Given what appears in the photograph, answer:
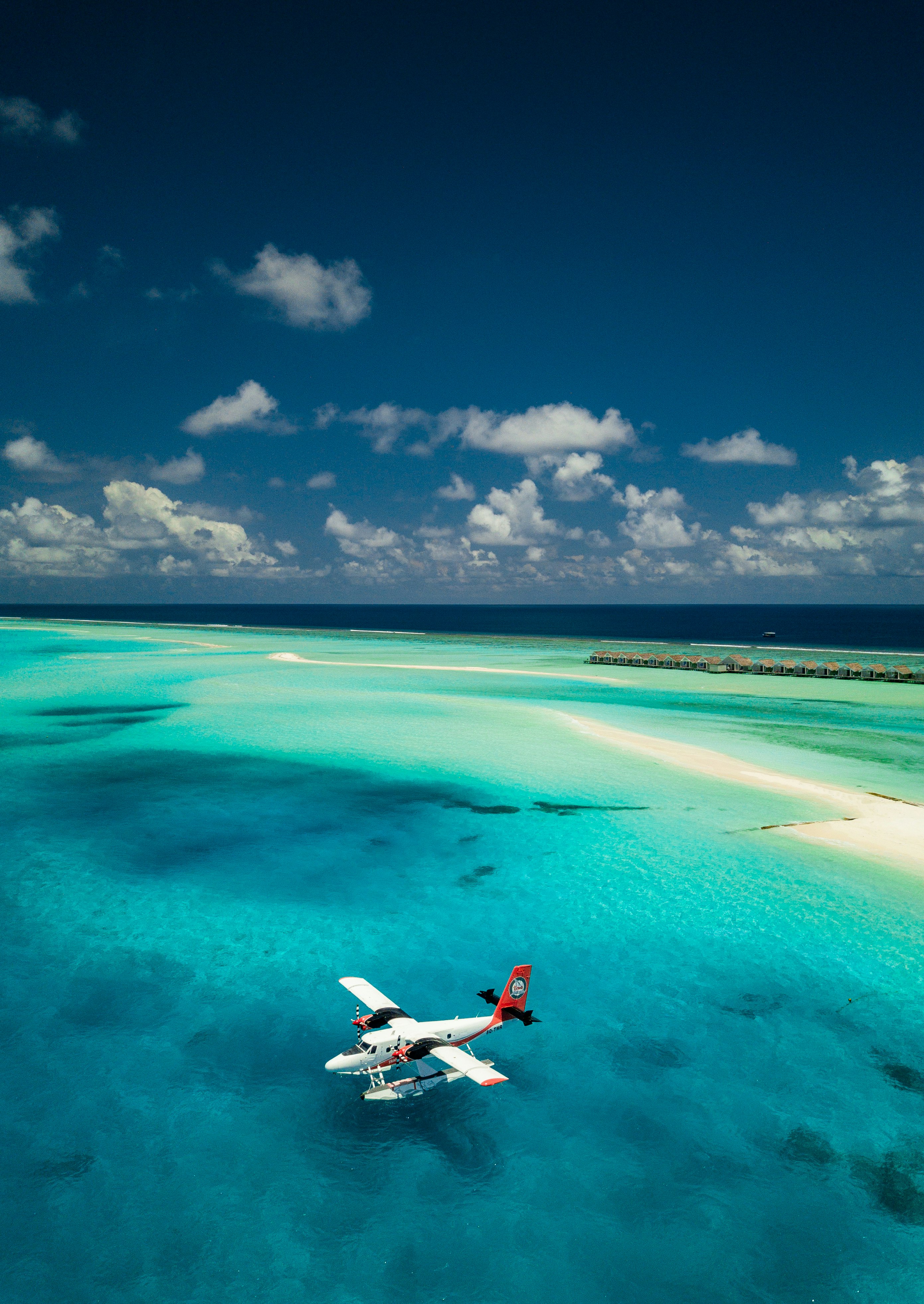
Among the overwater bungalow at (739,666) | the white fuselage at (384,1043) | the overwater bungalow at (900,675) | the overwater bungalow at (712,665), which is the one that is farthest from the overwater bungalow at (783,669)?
the white fuselage at (384,1043)

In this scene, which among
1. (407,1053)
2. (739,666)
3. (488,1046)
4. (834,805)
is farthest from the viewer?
(739,666)

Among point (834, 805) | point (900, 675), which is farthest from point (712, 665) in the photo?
point (834, 805)

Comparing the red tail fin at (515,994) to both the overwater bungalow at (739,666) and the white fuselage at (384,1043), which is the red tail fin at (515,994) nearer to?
the white fuselage at (384,1043)

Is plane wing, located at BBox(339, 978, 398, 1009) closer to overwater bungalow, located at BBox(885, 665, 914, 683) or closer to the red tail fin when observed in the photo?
the red tail fin

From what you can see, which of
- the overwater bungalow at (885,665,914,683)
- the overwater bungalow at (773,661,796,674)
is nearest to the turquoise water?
the overwater bungalow at (885,665,914,683)

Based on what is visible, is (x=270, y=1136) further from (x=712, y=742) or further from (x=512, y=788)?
(x=712, y=742)

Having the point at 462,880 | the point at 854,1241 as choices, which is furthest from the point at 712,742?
the point at 854,1241

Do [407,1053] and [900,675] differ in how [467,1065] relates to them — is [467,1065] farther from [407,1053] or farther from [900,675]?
[900,675]
